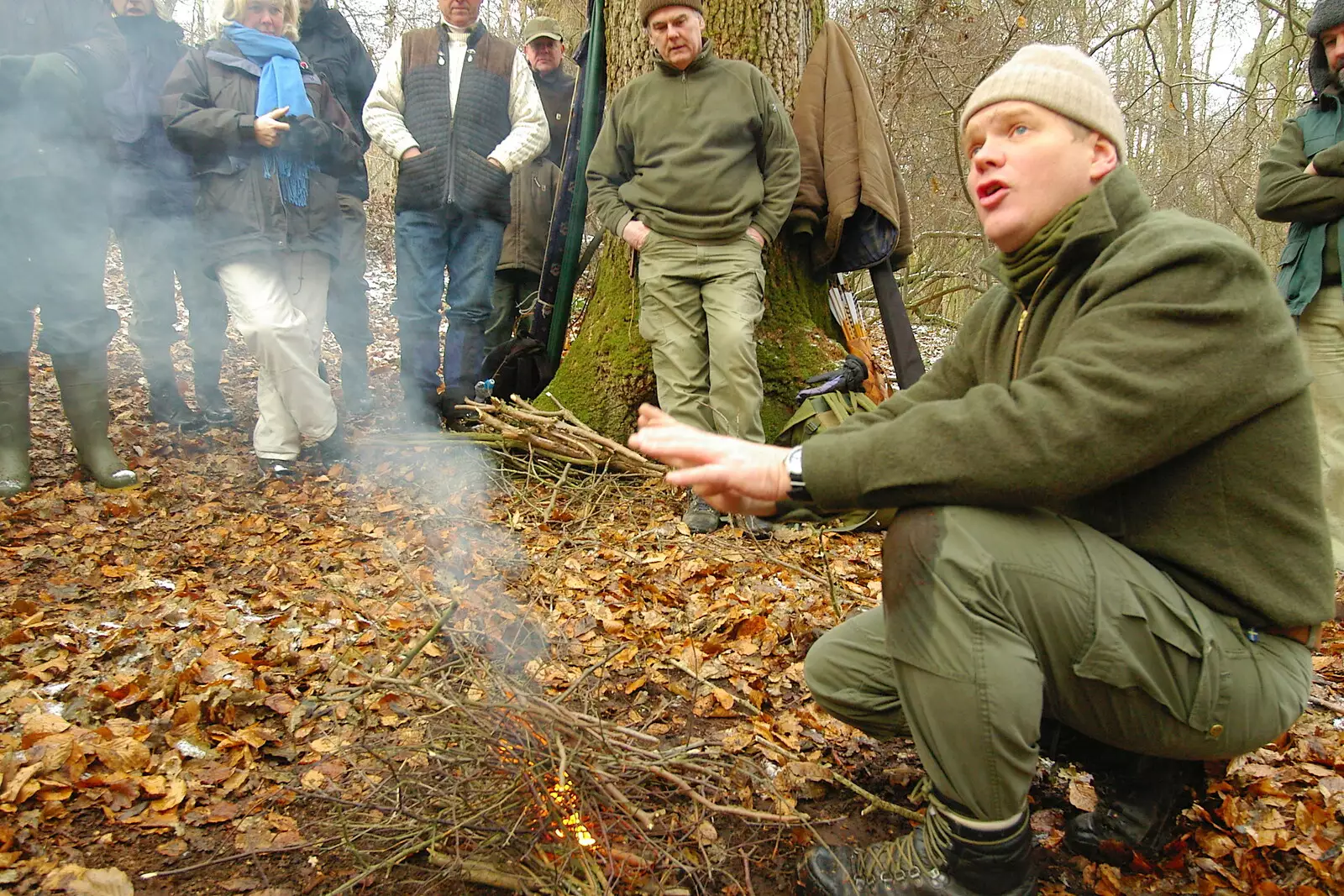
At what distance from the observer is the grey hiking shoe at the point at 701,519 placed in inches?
163

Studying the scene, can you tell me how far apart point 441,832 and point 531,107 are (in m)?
4.60

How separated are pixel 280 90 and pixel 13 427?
229 cm

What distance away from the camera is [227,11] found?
4.78 metres

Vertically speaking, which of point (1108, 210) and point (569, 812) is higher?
point (1108, 210)

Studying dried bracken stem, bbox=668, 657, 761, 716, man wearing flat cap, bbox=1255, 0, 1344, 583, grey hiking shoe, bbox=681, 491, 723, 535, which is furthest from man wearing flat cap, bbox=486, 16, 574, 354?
man wearing flat cap, bbox=1255, 0, 1344, 583

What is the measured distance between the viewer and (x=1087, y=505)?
6.08 feet

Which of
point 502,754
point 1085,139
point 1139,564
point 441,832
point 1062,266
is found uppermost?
point 1085,139

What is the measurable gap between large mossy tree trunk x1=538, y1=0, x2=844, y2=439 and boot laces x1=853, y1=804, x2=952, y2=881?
2983 millimetres

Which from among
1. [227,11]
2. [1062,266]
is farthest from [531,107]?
[1062,266]

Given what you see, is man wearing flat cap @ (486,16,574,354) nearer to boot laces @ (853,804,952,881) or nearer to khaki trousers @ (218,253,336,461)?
khaki trousers @ (218,253,336,461)

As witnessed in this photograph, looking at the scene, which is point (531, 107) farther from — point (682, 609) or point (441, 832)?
point (441, 832)

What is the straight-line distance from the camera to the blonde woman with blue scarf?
4.68 m

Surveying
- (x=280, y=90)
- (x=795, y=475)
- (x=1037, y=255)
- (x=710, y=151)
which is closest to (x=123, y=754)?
(x=795, y=475)

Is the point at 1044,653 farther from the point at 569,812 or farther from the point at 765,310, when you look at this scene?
the point at 765,310
